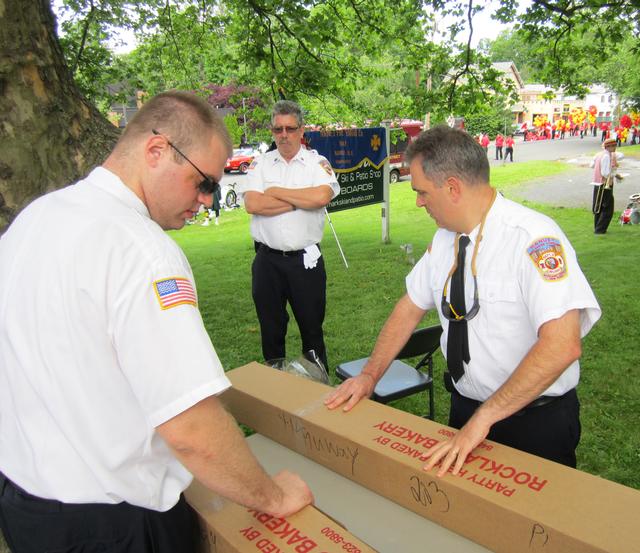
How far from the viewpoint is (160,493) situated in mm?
1173

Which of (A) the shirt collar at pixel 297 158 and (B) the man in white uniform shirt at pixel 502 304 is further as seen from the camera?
(A) the shirt collar at pixel 297 158

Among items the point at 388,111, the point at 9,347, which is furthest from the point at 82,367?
the point at 388,111

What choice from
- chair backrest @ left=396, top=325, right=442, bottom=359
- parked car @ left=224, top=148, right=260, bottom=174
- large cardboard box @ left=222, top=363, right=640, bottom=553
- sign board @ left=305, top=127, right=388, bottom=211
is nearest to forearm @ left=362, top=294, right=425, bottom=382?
large cardboard box @ left=222, top=363, right=640, bottom=553

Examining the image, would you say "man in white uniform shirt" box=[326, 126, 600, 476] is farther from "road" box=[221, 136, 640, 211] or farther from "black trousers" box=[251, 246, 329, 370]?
"road" box=[221, 136, 640, 211]

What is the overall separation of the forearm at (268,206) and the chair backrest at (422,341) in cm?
131

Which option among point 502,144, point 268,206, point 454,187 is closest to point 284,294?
point 268,206

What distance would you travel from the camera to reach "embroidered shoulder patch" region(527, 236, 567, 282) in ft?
5.47

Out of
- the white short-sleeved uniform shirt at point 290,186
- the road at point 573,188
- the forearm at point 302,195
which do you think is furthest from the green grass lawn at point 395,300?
the road at point 573,188

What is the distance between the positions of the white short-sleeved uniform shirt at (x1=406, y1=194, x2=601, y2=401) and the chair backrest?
1001mm

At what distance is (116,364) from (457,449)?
980 mm

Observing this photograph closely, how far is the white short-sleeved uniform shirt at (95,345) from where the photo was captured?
0.98 meters

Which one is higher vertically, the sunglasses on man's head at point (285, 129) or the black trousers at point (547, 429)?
the sunglasses on man's head at point (285, 129)

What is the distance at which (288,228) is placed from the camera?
3672 mm

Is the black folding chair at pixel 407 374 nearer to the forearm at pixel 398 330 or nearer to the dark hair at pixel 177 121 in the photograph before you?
the forearm at pixel 398 330
